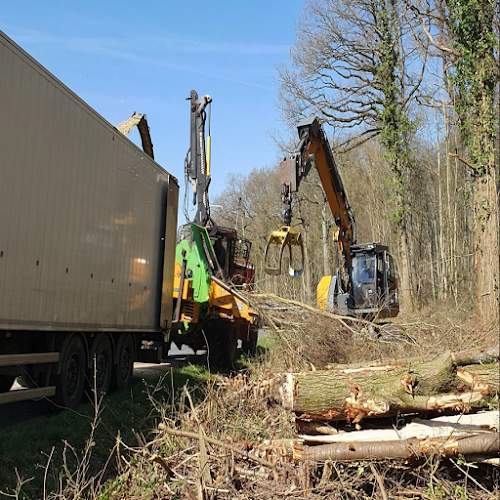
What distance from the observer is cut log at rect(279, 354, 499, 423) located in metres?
5.27

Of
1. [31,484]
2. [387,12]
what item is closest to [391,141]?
[387,12]

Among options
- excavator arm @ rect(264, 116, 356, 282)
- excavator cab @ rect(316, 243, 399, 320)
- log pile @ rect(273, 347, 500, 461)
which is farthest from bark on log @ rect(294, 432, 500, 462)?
excavator cab @ rect(316, 243, 399, 320)

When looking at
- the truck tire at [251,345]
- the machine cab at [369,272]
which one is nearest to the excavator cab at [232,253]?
the truck tire at [251,345]

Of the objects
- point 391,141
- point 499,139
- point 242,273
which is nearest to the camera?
point 499,139

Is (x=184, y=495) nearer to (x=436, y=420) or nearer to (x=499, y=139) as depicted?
Answer: (x=436, y=420)

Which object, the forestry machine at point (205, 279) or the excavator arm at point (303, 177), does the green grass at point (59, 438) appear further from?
the forestry machine at point (205, 279)

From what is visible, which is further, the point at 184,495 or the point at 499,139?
the point at 499,139

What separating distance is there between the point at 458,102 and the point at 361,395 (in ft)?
35.0

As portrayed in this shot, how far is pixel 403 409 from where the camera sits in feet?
17.5

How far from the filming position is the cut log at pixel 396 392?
5270mm

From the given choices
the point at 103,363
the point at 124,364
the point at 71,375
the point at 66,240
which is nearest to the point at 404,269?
the point at 124,364

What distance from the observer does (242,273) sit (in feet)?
52.1

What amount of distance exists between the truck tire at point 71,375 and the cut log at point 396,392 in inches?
135

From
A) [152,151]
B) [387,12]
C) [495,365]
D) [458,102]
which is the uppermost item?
[387,12]
